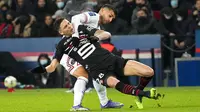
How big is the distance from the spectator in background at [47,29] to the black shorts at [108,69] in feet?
36.9

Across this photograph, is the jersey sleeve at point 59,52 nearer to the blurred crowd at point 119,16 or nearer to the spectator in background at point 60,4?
the blurred crowd at point 119,16

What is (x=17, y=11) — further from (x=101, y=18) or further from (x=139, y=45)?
(x=101, y=18)

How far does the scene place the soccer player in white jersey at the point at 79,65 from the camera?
497 inches

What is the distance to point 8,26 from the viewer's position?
961 inches

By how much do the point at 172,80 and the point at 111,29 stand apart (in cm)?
259

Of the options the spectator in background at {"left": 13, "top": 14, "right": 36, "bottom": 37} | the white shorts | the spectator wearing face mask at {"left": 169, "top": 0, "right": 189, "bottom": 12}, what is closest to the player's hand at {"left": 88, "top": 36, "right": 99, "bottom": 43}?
the white shorts

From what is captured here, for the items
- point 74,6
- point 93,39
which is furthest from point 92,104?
point 74,6

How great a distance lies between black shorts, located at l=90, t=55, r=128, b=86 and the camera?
12.6 meters

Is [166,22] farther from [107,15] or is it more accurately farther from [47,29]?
[107,15]

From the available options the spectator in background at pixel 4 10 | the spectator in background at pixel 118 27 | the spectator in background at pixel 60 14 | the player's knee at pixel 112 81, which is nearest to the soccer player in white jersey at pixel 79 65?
the player's knee at pixel 112 81

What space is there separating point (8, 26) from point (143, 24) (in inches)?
186

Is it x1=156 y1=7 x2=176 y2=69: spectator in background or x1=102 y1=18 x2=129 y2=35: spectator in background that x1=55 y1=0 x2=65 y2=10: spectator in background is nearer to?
x1=102 y1=18 x2=129 y2=35: spectator in background

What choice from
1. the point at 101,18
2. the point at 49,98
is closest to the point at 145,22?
the point at 49,98

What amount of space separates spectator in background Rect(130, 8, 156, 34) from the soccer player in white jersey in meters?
9.39
